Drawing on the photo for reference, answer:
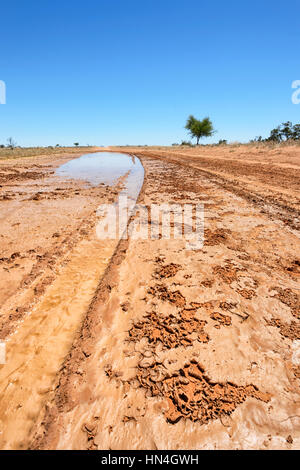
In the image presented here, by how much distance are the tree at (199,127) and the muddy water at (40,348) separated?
54.8 m

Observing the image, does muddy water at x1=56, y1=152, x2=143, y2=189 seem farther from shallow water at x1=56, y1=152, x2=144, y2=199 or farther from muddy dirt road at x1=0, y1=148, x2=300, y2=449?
muddy dirt road at x1=0, y1=148, x2=300, y2=449

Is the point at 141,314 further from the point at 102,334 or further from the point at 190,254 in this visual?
the point at 190,254

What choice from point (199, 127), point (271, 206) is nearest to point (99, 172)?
point (271, 206)

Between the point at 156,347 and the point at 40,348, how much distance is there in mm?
1199

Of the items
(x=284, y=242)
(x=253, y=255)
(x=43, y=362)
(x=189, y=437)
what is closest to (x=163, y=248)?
(x=253, y=255)

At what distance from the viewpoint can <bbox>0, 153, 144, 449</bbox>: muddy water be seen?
1753 mm

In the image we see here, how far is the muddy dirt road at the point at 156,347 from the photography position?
162 centimetres

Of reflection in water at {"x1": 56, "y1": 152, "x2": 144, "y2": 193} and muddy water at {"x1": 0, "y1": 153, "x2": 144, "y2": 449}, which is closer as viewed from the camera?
muddy water at {"x1": 0, "y1": 153, "x2": 144, "y2": 449}

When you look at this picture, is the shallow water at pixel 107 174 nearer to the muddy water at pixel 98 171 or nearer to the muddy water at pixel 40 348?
the muddy water at pixel 98 171

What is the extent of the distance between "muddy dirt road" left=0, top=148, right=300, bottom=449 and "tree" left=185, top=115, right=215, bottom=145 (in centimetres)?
5338

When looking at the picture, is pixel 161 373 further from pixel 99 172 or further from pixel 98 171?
pixel 98 171

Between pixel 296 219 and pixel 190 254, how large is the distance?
3127 millimetres

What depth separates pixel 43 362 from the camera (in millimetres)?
2186

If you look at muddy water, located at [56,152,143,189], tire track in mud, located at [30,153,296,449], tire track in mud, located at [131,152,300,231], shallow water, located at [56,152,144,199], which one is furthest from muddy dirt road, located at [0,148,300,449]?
muddy water, located at [56,152,143,189]
